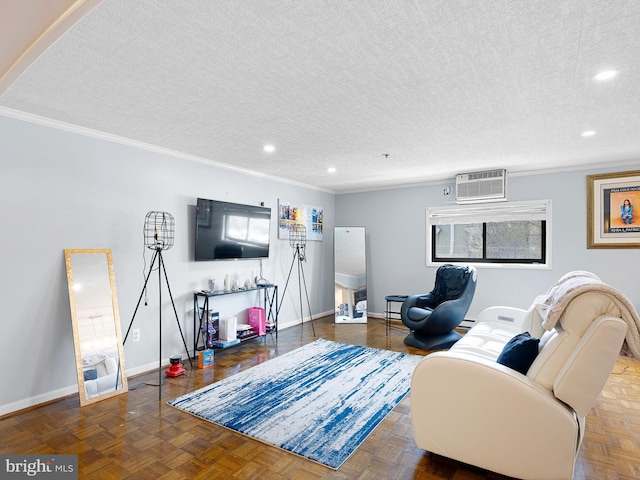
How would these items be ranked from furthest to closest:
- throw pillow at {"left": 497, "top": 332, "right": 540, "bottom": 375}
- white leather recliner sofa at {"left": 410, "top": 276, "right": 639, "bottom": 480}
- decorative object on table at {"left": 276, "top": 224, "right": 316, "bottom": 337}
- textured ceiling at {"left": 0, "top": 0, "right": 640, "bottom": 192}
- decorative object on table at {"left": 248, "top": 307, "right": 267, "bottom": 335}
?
decorative object on table at {"left": 276, "top": 224, "right": 316, "bottom": 337}
decorative object on table at {"left": 248, "top": 307, "right": 267, "bottom": 335}
throw pillow at {"left": 497, "top": 332, "right": 540, "bottom": 375}
white leather recliner sofa at {"left": 410, "top": 276, "right": 639, "bottom": 480}
textured ceiling at {"left": 0, "top": 0, "right": 640, "bottom": 192}

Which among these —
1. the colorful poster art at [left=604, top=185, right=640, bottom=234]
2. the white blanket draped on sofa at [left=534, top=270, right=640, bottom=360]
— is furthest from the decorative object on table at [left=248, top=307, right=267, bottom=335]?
the colorful poster art at [left=604, top=185, right=640, bottom=234]

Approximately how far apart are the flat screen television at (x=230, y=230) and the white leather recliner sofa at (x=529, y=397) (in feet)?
9.45

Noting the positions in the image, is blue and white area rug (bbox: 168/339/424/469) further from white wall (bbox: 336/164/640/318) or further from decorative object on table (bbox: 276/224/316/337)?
white wall (bbox: 336/164/640/318)

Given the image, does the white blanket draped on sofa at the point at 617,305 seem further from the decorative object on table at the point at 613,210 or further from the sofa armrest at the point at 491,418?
the decorative object on table at the point at 613,210

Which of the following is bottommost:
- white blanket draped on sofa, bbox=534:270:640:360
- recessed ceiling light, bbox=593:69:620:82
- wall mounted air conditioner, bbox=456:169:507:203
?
white blanket draped on sofa, bbox=534:270:640:360

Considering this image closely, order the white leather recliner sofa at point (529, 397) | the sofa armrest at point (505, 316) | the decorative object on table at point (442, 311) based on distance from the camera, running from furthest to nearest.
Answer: the decorative object on table at point (442, 311) < the sofa armrest at point (505, 316) < the white leather recliner sofa at point (529, 397)

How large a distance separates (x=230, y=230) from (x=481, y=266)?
3.68 m

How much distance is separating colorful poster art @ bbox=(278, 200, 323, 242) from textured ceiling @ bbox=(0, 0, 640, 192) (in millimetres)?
1756

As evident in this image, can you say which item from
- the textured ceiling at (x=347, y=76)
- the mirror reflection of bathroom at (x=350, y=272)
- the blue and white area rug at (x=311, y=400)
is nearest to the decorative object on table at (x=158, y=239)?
the textured ceiling at (x=347, y=76)

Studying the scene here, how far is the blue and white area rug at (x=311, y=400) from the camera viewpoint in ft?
7.67

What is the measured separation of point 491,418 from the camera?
1.86 metres

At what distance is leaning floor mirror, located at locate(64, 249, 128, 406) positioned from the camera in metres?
2.91

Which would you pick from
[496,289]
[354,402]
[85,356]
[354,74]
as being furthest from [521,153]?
[85,356]

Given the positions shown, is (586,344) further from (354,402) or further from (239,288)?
(239,288)
